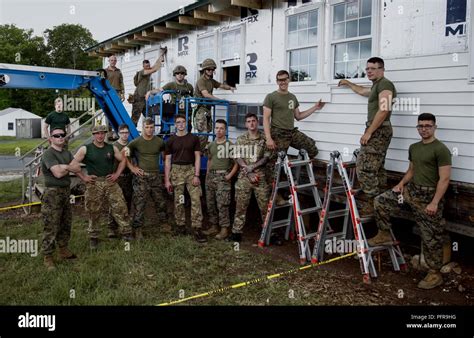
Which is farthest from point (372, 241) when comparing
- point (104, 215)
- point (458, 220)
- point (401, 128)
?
point (104, 215)

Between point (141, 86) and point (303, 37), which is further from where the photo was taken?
point (141, 86)

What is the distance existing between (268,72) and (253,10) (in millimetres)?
1472

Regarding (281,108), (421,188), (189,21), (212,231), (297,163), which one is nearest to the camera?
(421,188)

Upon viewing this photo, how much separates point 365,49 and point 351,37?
330 millimetres

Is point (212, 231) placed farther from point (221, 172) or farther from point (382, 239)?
point (382, 239)

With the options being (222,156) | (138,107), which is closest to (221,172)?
(222,156)

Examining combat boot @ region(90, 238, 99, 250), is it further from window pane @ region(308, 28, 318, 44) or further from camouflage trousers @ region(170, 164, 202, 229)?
window pane @ region(308, 28, 318, 44)

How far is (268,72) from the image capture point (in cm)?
887

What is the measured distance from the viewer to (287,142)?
7.18 metres

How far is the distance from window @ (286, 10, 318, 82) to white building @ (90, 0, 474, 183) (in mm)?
18

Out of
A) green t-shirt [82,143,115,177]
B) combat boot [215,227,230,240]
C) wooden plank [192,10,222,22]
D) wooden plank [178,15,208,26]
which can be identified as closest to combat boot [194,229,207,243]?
combat boot [215,227,230,240]

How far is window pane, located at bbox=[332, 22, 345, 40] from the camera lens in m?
7.09

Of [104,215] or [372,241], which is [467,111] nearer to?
Result: [372,241]

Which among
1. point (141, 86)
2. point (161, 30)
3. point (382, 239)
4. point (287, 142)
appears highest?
point (161, 30)
